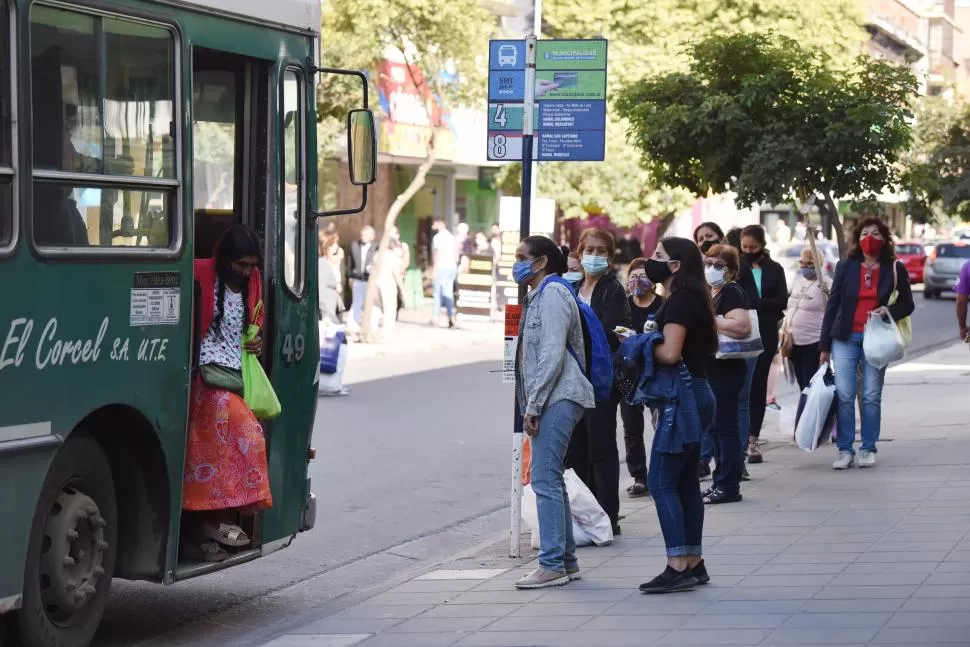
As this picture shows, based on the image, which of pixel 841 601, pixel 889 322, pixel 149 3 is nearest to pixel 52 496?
pixel 149 3

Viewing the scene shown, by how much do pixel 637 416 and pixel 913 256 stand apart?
4697 cm

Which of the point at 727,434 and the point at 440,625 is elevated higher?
the point at 727,434

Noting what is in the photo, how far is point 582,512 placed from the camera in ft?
31.1

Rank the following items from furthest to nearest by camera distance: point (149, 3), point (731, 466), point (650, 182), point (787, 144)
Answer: point (650, 182), point (787, 144), point (731, 466), point (149, 3)

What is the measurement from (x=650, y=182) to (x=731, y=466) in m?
5.61

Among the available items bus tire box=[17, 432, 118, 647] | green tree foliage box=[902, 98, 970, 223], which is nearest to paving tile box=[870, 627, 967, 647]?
bus tire box=[17, 432, 118, 647]

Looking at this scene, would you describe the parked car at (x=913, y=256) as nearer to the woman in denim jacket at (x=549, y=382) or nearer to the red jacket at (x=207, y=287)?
the woman in denim jacket at (x=549, y=382)

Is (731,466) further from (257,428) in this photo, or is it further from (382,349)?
(382,349)

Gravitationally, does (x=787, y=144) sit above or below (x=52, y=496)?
above

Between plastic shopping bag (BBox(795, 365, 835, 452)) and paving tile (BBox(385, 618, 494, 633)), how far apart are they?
5344 millimetres

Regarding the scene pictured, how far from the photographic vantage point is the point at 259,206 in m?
8.13

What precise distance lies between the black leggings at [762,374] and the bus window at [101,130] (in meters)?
6.47

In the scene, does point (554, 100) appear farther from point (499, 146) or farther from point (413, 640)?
point (413, 640)

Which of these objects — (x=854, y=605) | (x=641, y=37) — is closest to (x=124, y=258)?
(x=854, y=605)
